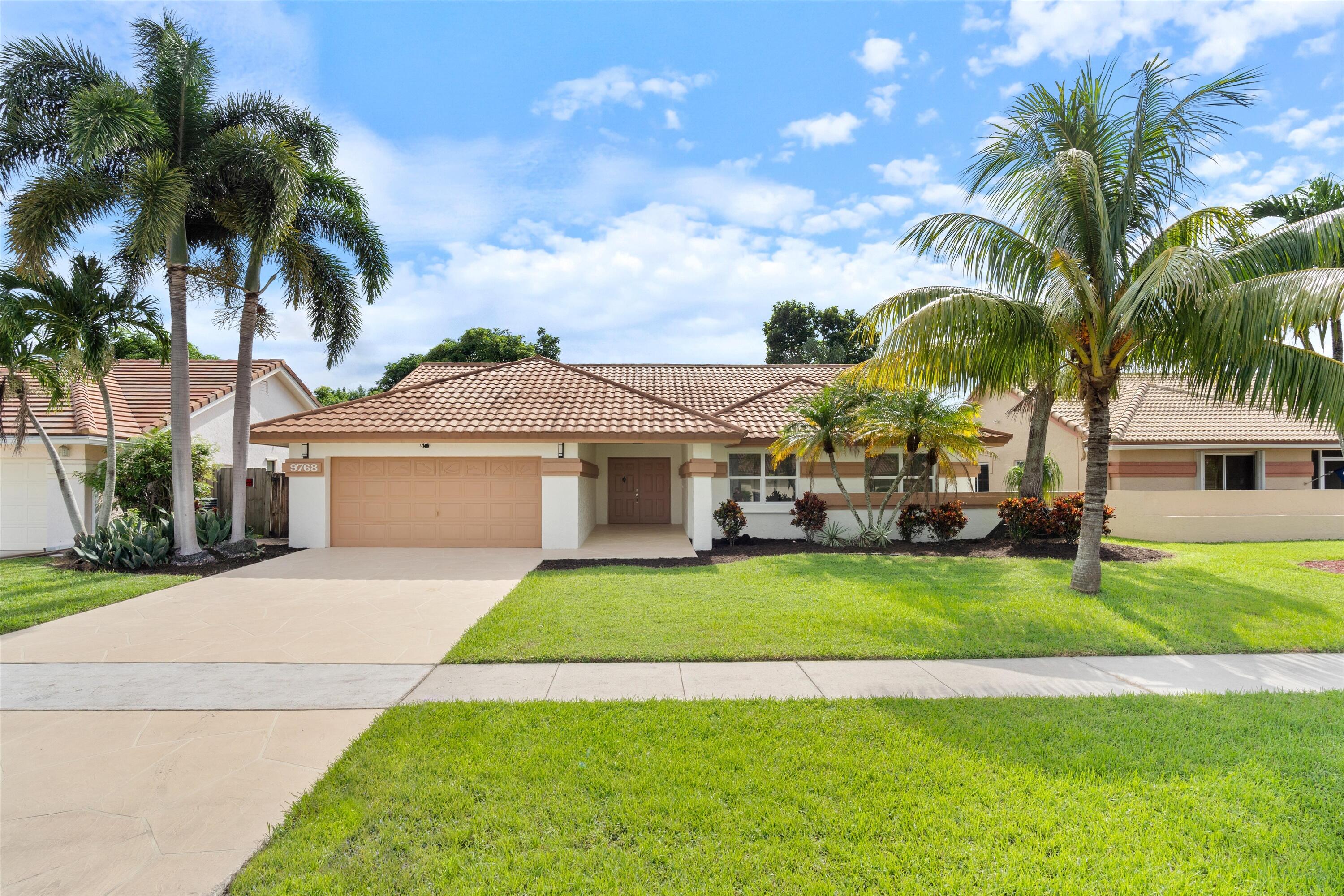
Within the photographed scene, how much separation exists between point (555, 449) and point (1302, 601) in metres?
13.2

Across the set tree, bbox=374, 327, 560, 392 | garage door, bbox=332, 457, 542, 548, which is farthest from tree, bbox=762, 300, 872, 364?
garage door, bbox=332, 457, 542, 548

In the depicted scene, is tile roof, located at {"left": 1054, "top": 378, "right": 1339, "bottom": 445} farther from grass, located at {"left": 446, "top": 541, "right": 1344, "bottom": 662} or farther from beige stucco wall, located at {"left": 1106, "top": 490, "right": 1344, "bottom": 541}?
grass, located at {"left": 446, "top": 541, "right": 1344, "bottom": 662}

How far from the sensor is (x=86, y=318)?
40.1 feet

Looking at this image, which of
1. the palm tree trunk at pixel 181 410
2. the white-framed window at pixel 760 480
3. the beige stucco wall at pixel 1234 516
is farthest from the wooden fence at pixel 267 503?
the beige stucco wall at pixel 1234 516

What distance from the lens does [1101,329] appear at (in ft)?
29.7

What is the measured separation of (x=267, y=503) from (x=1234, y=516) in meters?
26.1

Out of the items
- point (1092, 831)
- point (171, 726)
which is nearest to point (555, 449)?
point (171, 726)

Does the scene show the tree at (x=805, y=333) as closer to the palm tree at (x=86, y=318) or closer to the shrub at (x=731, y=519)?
the shrub at (x=731, y=519)

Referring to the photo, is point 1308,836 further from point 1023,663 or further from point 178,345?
point 178,345

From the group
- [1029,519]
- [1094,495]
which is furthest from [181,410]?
[1029,519]

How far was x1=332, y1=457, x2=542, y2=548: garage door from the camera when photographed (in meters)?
15.0

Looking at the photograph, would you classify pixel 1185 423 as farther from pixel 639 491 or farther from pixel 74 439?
pixel 74 439

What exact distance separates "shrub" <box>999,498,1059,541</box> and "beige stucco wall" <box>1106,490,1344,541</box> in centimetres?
499

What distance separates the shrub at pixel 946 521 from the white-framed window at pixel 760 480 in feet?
11.4
